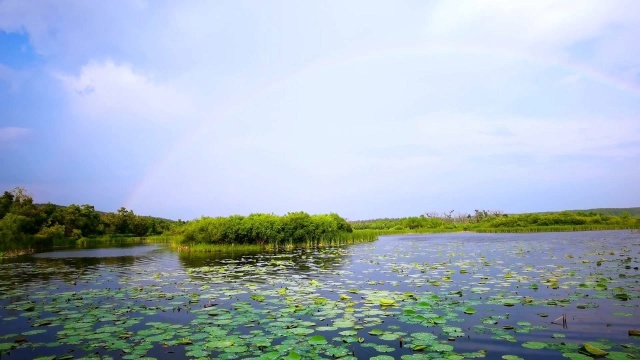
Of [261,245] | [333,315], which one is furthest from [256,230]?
[333,315]

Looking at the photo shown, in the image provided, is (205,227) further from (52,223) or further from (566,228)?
(566,228)

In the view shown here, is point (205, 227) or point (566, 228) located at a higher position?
point (205, 227)

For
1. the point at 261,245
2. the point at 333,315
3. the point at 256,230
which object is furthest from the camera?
the point at 261,245

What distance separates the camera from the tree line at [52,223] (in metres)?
39.8

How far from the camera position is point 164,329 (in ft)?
29.3

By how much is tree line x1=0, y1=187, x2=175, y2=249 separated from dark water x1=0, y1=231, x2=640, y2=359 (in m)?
28.7

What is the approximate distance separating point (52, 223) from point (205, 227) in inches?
1593

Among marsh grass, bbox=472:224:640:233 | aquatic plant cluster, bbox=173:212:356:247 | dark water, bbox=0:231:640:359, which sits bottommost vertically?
dark water, bbox=0:231:640:359

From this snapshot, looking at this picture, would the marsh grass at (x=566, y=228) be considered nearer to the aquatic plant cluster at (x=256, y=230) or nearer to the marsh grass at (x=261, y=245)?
the marsh grass at (x=261, y=245)

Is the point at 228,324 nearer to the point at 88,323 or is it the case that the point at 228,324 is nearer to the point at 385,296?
the point at 88,323

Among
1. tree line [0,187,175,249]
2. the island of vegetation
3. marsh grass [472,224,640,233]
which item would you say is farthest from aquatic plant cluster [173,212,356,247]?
marsh grass [472,224,640,233]

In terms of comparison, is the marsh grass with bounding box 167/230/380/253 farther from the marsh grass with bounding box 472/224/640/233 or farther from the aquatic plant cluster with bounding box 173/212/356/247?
the marsh grass with bounding box 472/224/640/233

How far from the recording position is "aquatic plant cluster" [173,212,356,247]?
37.7 meters

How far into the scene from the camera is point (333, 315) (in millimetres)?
9773
